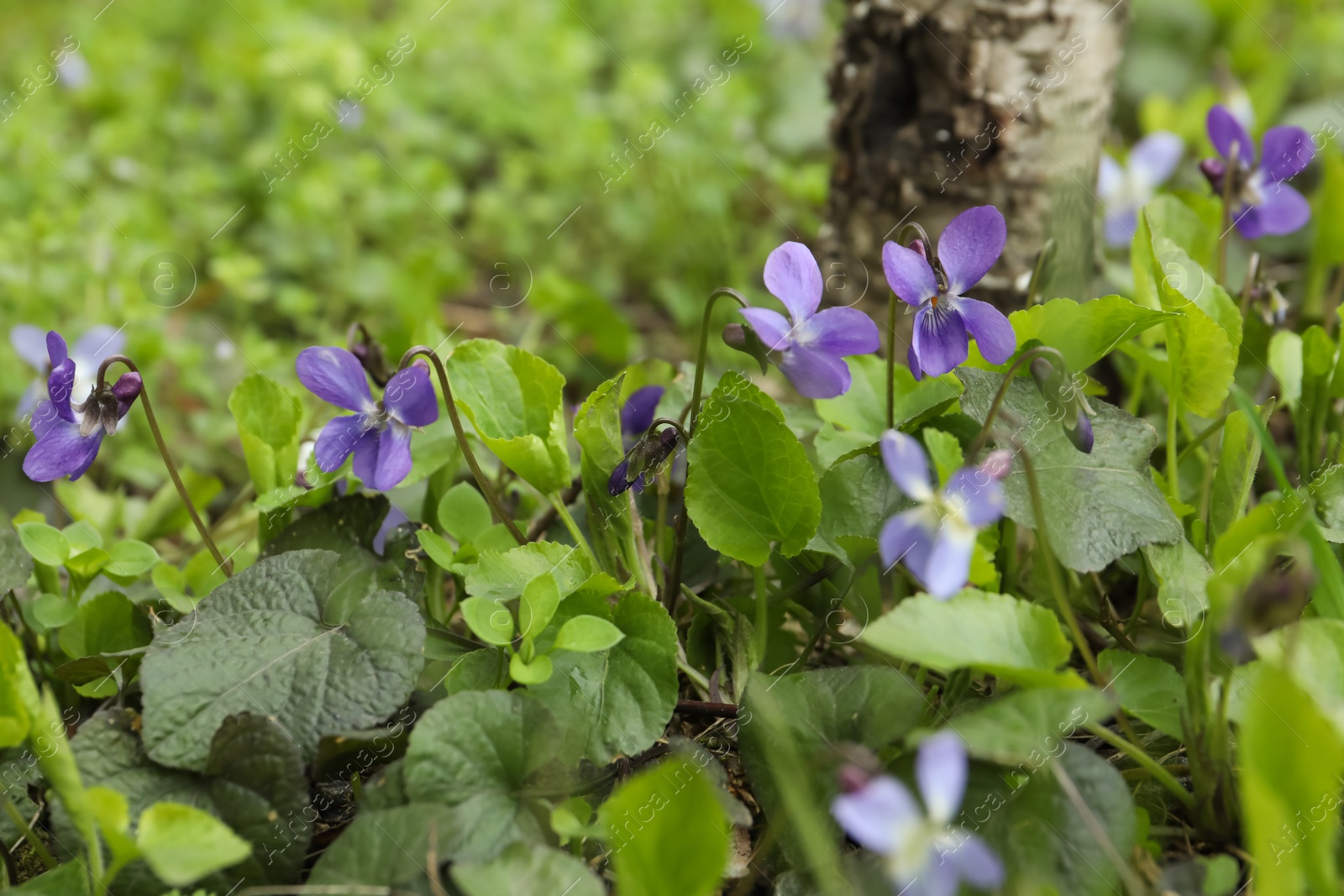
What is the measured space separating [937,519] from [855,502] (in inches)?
11.1

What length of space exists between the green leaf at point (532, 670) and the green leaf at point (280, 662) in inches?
4.3

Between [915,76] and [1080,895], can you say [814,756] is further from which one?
[915,76]

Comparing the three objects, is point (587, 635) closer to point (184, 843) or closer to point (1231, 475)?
point (184, 843)

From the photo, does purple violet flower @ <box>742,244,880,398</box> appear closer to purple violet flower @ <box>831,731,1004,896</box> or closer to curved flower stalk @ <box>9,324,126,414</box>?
purple violet flower @ <box>831,731,1004,896</box>

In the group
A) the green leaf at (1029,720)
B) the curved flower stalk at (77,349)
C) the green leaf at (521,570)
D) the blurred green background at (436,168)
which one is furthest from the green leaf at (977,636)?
the blurred green background at (436,168)

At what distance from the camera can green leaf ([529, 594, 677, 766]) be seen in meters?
1.10

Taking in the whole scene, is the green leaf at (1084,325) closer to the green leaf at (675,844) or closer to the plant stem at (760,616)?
the plant stem at (760,616)

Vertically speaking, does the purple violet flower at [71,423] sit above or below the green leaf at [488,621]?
above

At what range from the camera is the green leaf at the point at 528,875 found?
2.94ft

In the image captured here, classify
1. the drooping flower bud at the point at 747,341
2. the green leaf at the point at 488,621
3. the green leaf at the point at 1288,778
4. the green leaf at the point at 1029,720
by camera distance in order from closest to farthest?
1. the green leaf at the point at 1288,778
2. the green leaf at the point at 1029,720
3. the green leaf at the point at 488,621
4. the drooping flower bud at the point at 747,341

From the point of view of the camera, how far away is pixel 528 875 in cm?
92

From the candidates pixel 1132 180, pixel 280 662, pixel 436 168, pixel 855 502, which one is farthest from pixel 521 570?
pixel 436 168

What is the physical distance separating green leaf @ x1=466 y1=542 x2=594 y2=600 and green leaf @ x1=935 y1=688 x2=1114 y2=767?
47 cm

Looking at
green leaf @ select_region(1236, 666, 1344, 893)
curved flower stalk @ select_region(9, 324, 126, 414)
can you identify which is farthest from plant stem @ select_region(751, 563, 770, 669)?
curved flower stalk @ select_region(9, 324, 126, 414)
